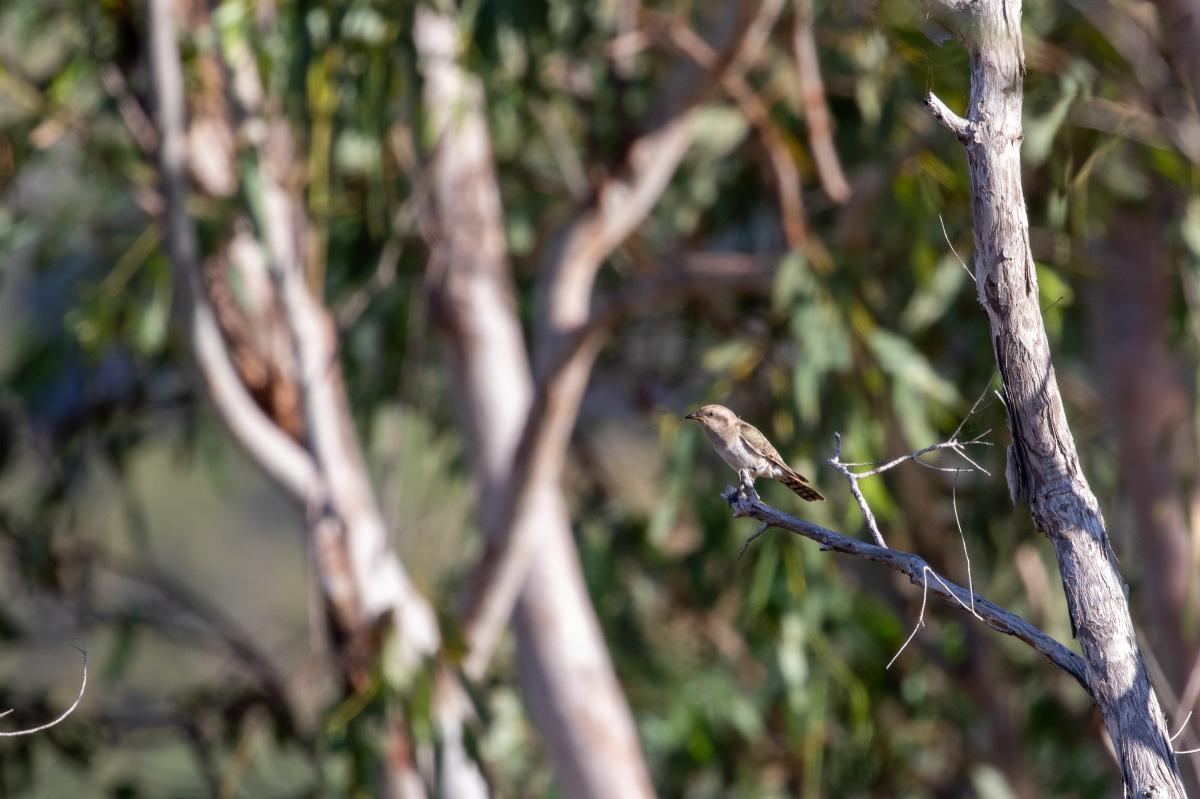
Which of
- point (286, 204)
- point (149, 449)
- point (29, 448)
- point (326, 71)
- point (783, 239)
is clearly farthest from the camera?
point (149, 449)

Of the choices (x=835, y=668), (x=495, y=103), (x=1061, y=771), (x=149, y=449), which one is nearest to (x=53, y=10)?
(x=495, y=103)

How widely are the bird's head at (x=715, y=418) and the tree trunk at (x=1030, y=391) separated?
74 cm

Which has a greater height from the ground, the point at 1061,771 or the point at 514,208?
the point at 514,208

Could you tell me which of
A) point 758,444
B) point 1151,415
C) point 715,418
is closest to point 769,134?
point 1151,415

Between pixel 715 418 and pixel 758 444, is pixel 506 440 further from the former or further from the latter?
pixel 758 444

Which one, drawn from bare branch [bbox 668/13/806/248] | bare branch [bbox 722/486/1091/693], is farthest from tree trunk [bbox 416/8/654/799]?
bare branch [bbox 722/486/1091/693]

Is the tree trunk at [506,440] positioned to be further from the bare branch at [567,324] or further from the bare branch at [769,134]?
the bare branch at [769,134]

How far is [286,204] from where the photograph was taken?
3.51 metres

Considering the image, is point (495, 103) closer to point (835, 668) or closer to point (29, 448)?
point (835, 668)

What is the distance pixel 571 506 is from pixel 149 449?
60.1 inches

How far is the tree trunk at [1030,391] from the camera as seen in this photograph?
1375 mm

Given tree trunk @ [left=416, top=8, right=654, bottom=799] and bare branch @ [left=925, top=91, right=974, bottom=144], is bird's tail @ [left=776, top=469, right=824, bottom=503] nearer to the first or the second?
bare branch @ [left=925, top=91, right=974, bottom=144]

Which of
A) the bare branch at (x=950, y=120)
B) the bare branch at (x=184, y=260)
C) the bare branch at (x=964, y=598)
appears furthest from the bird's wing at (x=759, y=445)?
the bare branch at (x=184, y=260)

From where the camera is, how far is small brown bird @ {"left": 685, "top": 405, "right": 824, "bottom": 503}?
209 centimetres
